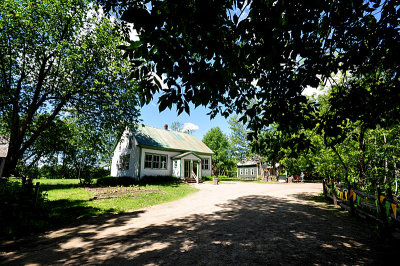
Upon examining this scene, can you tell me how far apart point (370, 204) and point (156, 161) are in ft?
62.1

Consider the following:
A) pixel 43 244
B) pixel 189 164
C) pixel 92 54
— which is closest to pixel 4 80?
pixel 92 54

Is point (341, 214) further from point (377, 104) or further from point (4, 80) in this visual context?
point (4, 80)

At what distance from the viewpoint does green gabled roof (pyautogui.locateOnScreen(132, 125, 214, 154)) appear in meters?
21.2

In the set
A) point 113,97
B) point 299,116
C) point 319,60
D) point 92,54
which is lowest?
point 299,116

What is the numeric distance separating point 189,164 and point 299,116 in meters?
19.8

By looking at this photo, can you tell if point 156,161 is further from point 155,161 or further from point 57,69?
point 57,69

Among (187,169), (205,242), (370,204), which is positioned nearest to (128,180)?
(187,169)

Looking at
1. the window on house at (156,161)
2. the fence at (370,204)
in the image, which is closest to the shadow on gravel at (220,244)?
the fence at (370,204)

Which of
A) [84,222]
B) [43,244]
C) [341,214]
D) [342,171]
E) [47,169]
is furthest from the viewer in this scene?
[47,169]

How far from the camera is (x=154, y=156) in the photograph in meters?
21.3

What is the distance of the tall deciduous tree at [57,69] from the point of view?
39.4 feet

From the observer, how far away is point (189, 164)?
2303 cm

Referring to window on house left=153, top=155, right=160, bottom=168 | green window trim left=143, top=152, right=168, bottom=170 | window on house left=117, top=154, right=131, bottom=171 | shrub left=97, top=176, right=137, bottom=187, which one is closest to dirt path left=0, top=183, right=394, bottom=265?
shrub left=97, top=176, right=137, bottom=187

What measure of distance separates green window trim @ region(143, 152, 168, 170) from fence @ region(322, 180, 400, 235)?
16481 mm
